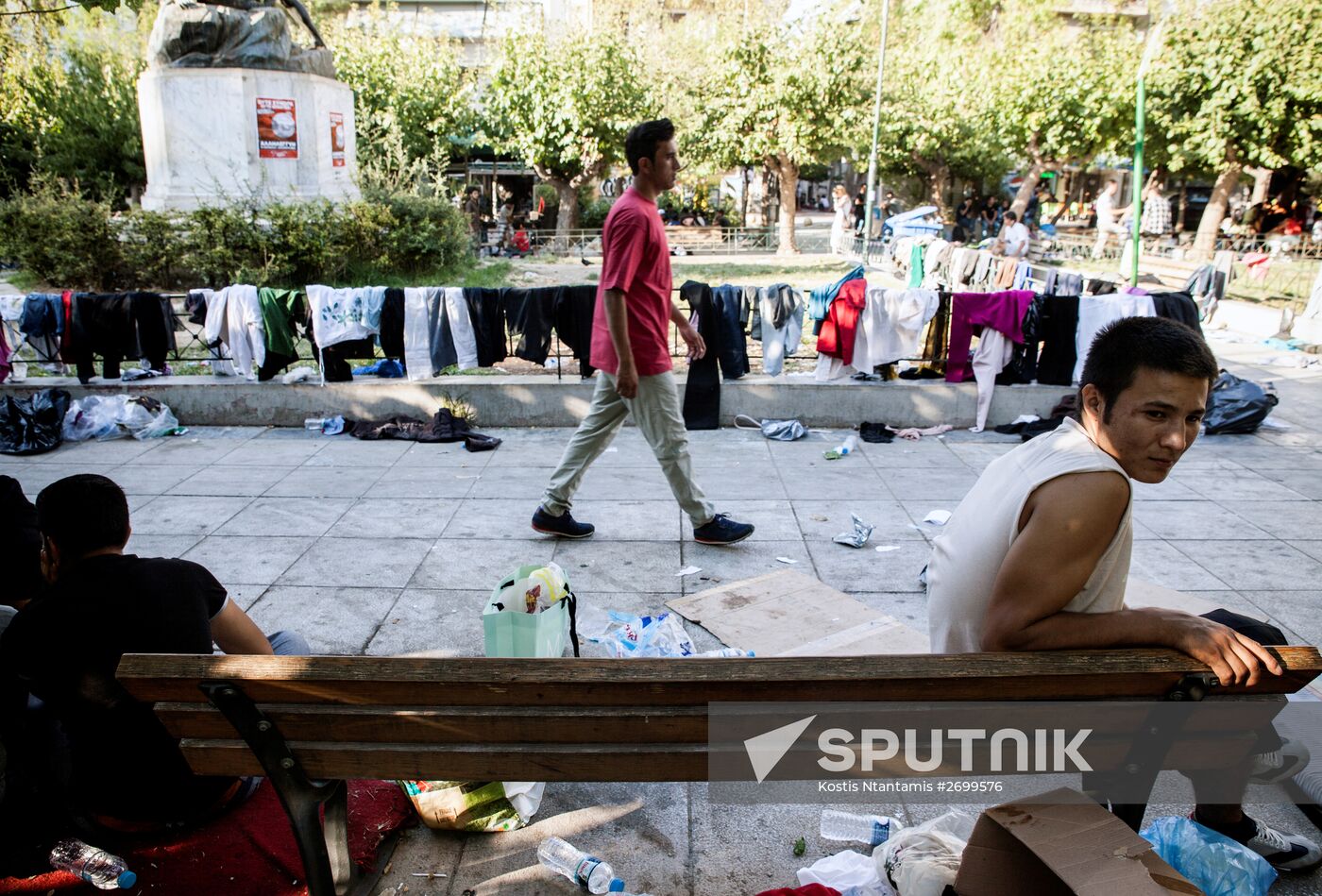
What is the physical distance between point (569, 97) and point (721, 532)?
917 inches

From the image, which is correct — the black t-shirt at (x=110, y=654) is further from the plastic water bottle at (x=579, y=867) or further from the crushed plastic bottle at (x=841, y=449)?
the crushed plastic bottle at (x=841, y=449)

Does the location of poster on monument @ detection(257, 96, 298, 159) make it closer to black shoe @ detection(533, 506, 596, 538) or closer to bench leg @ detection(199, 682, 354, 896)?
black shoe @ detection(533, 506, 596, 538)

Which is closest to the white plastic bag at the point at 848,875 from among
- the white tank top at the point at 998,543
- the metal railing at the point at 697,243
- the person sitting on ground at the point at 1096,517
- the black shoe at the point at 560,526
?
the white tank top at the point at 998,543

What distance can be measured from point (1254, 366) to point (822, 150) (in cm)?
1749

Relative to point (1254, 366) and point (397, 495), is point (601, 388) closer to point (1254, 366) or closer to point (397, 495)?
point (397, 495)

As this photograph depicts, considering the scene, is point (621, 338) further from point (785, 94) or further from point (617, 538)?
point (785, 94)

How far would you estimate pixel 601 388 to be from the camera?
5.18 metres

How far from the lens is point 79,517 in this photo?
2518 mm

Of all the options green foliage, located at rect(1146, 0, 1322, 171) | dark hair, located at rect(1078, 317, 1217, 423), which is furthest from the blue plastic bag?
green foliage, located at rect(1146, 0, 1322, 171)

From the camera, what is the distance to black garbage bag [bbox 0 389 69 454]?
7.25 m

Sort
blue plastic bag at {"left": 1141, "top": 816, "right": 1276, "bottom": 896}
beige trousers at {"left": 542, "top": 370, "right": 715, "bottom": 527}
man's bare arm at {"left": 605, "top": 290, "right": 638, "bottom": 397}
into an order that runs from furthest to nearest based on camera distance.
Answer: beige trousers at {"left": 542, "top": 370, "right": 715, "bottom": 527} < man's bare arm at {"left": 605, "top": 290, "right": 638, "bottom": 397} < blue plastic bag at {"left": 1141, "top": 816, "right": 1276, "bottom": 896}

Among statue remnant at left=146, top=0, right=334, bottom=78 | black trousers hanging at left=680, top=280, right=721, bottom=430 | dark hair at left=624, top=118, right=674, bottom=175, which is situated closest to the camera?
dark hair at left=624, top=118, right=674, bottom=175

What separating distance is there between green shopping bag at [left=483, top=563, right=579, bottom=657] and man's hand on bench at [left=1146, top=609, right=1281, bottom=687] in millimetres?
2173

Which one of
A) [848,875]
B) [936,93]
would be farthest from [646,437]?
[936,93]
